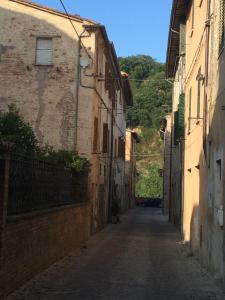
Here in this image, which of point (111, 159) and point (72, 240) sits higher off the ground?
point (111, 159)

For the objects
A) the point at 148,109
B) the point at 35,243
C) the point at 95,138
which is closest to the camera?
the point at 35,243

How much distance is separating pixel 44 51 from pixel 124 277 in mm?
13367

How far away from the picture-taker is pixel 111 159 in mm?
30969

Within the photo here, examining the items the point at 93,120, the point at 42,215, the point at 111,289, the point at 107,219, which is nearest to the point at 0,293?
the point at 111,289

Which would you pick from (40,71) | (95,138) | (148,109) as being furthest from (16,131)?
(148,109)

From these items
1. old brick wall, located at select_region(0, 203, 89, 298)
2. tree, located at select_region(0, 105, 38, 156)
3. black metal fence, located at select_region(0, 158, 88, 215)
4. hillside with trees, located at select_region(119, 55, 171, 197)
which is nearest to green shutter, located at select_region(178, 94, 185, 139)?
black metal fence, located at select_region(0, 158, 88, 215)

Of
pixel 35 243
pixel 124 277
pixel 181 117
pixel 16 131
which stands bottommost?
pixel 124 277

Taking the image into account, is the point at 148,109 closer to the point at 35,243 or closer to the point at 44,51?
the point at 44,51

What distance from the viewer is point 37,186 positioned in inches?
470

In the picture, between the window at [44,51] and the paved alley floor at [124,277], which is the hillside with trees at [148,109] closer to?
the window at [44,51]

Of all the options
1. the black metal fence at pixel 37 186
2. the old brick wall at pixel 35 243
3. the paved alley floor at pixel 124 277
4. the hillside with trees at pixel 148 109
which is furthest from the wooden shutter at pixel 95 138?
the hillside with trees at pixel 148 109

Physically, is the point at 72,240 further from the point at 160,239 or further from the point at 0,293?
the point at 0,293

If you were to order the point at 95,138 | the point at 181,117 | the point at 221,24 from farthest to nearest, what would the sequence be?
the point at 95,138, the point at 181,117, the point at 221,24

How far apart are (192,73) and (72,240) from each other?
635 centimetres
